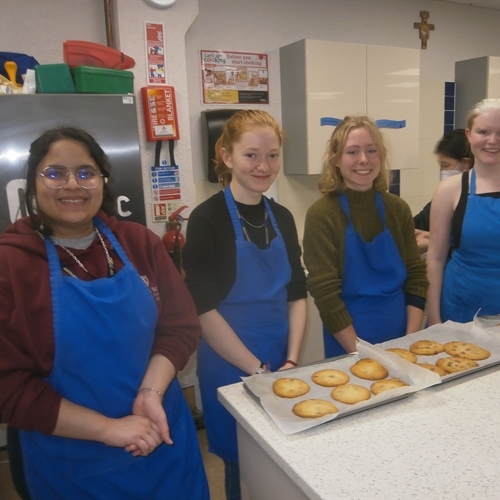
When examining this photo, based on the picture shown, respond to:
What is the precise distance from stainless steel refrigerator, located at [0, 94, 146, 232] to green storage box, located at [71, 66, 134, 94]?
0.14 ft

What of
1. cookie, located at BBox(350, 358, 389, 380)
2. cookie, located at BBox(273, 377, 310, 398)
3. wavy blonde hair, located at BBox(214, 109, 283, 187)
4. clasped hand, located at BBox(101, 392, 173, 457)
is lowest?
clasped hand, located at BBox(101, 392, 173, 457)

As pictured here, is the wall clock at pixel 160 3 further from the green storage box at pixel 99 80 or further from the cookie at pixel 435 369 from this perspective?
the cookie at pixel 435 369

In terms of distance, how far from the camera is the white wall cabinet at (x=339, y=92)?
2.67 metres

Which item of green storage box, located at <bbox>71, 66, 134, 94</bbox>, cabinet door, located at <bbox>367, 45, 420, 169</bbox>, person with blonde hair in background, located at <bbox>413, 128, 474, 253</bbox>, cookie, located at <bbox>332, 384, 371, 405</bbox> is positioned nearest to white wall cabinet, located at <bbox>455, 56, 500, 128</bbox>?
cabinet door, located at <bbox>367, 45, 420, 169</bbox>

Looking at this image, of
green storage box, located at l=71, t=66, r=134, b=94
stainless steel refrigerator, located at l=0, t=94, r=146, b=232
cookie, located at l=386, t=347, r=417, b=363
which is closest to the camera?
cookie, located at l=386, t=347, r=417, b=363

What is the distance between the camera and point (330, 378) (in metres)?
1.07

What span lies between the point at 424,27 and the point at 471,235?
2380 millimetres

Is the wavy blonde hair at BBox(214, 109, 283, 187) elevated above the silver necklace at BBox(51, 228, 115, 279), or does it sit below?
above

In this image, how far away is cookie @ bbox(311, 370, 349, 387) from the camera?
105cm

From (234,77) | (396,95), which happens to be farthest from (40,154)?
(396,95)

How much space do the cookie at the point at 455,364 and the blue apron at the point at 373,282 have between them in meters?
0.40

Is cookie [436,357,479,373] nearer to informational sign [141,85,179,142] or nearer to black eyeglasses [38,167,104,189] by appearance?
black eyeglasses [38,167,104,189]

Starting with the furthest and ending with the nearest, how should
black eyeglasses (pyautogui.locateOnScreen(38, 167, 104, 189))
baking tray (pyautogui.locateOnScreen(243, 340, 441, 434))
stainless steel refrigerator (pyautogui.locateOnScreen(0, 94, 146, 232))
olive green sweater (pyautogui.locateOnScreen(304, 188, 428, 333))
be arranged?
stainless steel refrigerator (pyautogui.locateOnScreen(0, 94, 146, 232)), olive green sweater (pyautogui.locateOnScreen(304, 188, 428, 333)), black eyeglasses (pyautogui.locateOnScreen(38, 167, 104, 189)), baking tray (pyautogui.locateOnScreen(243, 340, 441, 434))

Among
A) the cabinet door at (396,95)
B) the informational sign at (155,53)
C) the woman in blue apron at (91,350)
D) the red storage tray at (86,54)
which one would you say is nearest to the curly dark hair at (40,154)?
the woman in blue apron at (91,350)
